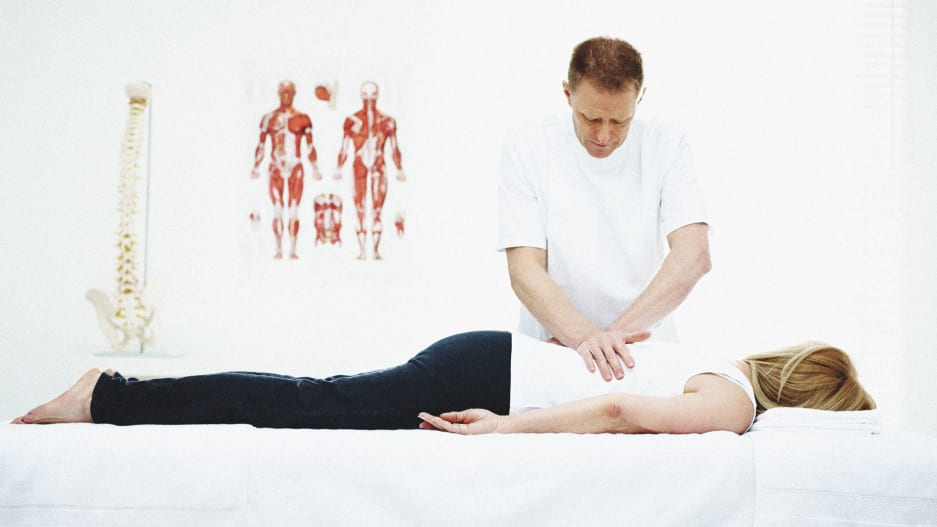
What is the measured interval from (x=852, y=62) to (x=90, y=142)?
3.22 meters

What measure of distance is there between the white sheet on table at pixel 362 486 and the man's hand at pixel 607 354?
1.00ft

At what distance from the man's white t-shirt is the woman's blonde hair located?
0.47m

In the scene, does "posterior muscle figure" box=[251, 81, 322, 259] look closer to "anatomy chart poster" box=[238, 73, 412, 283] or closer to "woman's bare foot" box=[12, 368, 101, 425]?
"anatomy chart poster" box=[238, 73, 412, 283]

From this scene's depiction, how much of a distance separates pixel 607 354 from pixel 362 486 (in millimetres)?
597

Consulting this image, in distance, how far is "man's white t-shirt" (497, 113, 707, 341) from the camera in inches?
A: 84.8

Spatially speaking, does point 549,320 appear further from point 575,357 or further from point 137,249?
point 137,249

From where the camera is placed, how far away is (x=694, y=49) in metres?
3.47

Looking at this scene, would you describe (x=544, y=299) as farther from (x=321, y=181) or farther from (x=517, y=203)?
(x=321, y=181)

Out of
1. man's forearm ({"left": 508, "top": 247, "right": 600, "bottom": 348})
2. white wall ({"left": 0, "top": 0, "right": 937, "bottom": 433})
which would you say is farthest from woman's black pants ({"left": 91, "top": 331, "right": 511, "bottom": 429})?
white wall ({"left": 0, "top": 0, "right": 937, "bottom": 433})

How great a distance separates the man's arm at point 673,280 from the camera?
197 cm

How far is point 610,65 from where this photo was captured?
186 cm

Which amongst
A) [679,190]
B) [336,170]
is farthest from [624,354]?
[336,170]

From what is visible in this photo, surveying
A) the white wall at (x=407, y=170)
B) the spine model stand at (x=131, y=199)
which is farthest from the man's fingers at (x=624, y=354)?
the spine model stand at (x=131, y=199)

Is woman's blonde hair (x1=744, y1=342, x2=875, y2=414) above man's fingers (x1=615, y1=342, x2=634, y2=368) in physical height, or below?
below
